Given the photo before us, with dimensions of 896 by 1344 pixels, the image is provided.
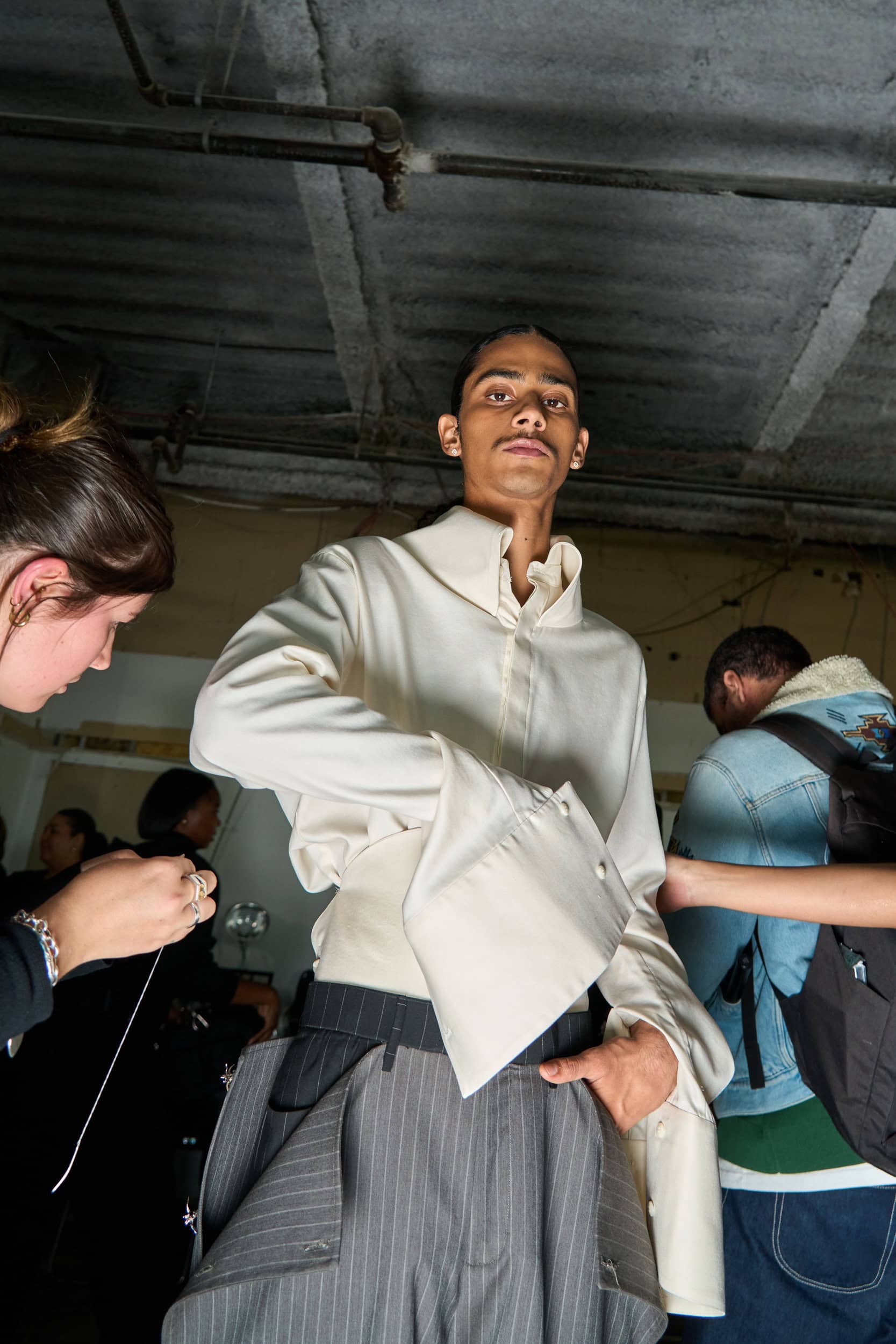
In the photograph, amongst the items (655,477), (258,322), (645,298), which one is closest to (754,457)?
(655,477)

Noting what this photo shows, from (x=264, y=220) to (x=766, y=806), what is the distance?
8.94ft

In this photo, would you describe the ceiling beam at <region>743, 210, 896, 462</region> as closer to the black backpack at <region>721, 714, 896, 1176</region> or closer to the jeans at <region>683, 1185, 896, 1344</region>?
the black backpack at <region>721, 714, 896, 1176</region>

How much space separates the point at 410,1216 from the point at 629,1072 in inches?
12.9

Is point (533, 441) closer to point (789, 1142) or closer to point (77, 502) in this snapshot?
point (77, 502)

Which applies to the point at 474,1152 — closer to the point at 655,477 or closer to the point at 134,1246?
the point at 134,1246

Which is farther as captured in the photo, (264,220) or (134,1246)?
(264,220)

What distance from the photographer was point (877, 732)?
6.47 ft

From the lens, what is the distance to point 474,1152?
1.21m

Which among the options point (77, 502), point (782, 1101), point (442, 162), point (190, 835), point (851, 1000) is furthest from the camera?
point (190, 835)

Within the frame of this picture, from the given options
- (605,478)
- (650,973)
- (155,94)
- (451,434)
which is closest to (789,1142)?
(650,973)

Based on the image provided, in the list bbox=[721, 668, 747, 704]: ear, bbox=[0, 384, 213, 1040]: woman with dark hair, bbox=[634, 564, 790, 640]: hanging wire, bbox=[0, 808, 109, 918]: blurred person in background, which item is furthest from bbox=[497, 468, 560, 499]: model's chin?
bbox=[634, 564, 790, 640]: hanging wire

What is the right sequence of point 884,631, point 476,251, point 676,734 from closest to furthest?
point 476,251
point 676,734
point 884,631

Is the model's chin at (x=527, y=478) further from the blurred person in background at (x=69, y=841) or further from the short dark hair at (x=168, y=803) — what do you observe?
the blurred person in background at (x=69, y=841)

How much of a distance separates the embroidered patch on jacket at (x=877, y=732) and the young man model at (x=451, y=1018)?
2.02 feet
